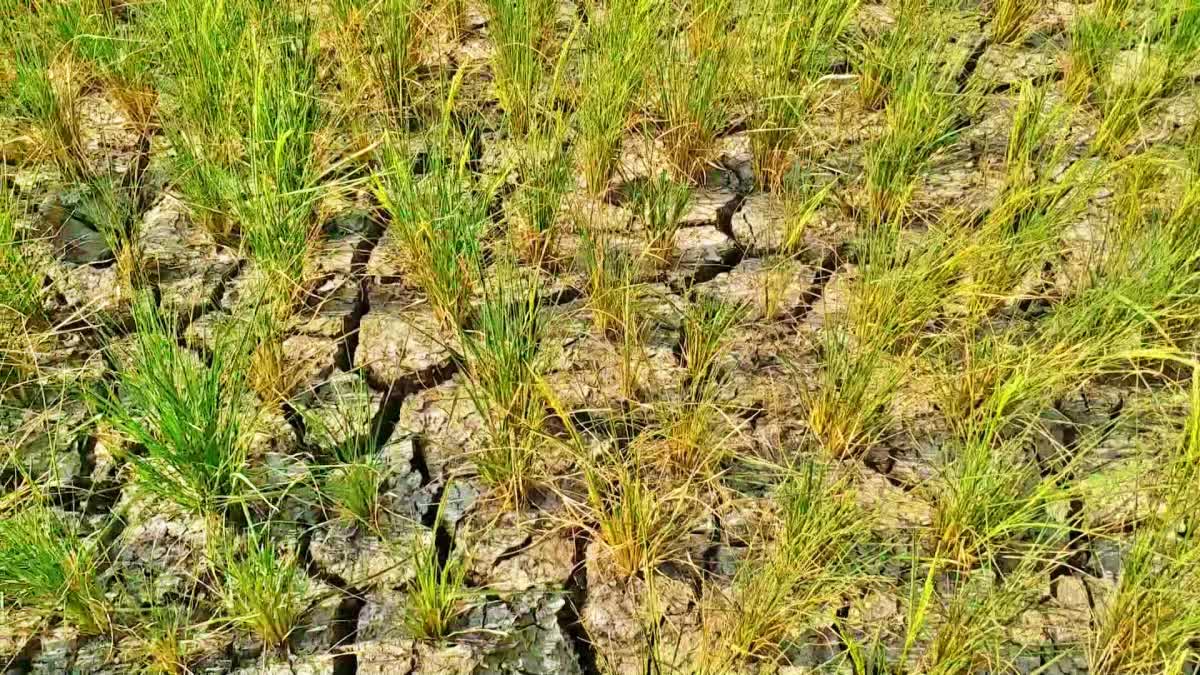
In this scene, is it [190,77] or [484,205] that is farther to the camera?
[190,77]

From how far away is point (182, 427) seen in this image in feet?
5.91

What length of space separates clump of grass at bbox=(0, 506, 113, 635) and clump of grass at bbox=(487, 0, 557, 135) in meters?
1.39

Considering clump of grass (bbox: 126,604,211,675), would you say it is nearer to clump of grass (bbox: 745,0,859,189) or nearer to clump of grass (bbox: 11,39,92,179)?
clump of grass (bbox: 11,39,92,179)

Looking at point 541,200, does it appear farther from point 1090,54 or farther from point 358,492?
point 1090,54

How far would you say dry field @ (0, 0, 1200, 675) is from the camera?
173cm

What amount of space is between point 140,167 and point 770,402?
1681 millimetres

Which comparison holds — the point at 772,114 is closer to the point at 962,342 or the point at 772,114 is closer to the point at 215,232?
the point at 962,342

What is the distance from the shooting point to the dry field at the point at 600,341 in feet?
5.69

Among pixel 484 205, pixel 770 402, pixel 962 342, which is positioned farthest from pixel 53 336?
pixel 962 342

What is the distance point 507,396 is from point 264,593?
0.56 m

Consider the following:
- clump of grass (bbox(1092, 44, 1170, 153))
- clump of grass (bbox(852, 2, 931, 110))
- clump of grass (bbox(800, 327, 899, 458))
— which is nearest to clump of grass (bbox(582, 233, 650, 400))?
clump of grass (bbox(800, 327, 899, 458))

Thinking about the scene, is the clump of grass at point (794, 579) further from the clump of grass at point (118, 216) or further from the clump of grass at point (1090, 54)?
the clump of grass at point (1090, 54)

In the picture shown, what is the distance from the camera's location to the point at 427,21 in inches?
114

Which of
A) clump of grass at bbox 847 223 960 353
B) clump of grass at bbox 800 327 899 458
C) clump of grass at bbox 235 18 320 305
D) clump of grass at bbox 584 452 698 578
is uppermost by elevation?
clump of grass at bbox 235 18 320 305
